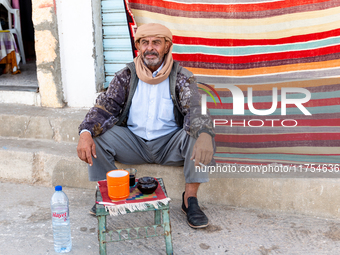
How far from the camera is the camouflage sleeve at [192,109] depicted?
95.7 inches

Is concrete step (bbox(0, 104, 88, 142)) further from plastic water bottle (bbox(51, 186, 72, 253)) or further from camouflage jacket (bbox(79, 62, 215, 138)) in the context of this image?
plastic water bottle (bbox(51, 186, 72, 253))

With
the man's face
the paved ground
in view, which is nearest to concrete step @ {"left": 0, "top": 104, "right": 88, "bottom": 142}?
the paved ground

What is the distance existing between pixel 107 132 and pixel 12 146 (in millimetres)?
1402

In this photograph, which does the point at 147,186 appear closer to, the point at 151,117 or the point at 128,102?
the point at 151,117

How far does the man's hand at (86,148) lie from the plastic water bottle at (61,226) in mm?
299

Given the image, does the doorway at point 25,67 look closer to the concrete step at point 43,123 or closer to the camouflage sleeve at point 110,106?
the concrete step at point 43,123

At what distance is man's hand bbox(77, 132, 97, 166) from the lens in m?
2.42

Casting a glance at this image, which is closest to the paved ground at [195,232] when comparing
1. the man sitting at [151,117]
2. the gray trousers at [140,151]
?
the man sitting at [151,117]

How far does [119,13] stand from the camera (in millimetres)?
3652

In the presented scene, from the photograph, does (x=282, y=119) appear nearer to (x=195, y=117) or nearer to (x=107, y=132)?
(x=195, y=117)

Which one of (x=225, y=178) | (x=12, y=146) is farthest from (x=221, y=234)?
(x=12, y=146)

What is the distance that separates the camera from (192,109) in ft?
8.43

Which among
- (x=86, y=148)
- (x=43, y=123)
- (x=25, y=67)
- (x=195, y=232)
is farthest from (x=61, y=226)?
(x=25, y=67)

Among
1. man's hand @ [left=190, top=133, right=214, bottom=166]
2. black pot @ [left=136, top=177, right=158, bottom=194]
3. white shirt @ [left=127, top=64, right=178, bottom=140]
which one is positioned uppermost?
white shirt @ [left=127, top=64, right=178, bottom=140]
